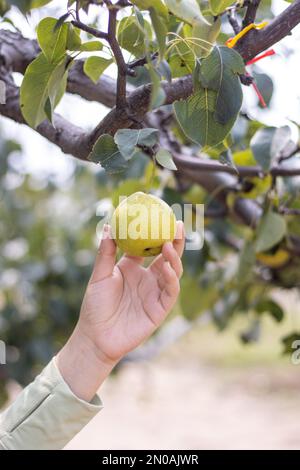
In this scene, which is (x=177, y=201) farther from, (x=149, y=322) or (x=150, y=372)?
(x=150, y=372)

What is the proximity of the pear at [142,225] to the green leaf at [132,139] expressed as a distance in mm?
109

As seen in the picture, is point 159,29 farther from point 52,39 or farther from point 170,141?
point 170,141

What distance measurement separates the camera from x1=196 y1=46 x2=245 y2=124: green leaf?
639 mm

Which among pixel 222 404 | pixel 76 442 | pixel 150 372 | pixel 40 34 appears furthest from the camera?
pixel 150 372

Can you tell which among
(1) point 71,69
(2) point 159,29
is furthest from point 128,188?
(2) point 159,29

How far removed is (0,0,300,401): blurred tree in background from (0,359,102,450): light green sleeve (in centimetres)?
27

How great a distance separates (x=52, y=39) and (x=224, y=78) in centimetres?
19

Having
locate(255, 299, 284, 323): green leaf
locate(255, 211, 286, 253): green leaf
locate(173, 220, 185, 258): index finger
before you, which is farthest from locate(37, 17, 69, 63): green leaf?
locate(255, 299, 284, 323): green leaf

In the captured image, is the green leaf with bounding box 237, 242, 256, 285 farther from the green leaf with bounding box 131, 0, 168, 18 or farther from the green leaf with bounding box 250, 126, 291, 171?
the green leaf with bounding box 131, 0, 168, 18

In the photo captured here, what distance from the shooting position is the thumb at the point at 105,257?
0.80 metres

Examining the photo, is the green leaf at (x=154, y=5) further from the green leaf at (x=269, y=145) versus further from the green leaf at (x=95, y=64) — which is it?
the green leaf at (x=269, y=145)

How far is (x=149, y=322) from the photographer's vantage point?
84 cm
